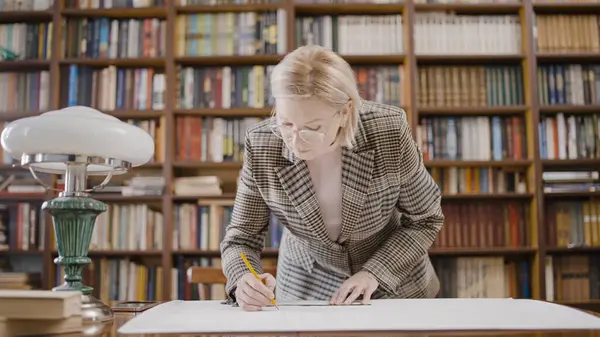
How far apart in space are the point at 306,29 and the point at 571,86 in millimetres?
1449

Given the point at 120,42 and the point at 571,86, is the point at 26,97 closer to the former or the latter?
the point at 120,42

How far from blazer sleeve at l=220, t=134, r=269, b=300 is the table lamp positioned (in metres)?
0.32

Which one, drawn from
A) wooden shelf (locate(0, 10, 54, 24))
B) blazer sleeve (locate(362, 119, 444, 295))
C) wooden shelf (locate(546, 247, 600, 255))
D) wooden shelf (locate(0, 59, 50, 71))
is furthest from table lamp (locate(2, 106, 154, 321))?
wooden shelf (locate(546, 247, 600, 255))

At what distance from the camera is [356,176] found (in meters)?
1.38

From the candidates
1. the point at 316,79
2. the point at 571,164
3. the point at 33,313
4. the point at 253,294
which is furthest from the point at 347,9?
the point at 33,313

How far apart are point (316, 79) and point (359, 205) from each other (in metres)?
0.34

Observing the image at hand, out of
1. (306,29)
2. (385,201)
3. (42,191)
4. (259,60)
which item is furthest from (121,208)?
(385,201)

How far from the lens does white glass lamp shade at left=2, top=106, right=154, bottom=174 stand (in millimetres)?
1024

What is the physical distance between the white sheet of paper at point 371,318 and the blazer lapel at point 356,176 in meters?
0.25

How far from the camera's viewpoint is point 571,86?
10.2ft

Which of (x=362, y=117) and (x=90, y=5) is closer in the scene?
(x=362, y=117)

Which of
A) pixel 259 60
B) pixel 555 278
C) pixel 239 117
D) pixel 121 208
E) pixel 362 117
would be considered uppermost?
pixel 259 60

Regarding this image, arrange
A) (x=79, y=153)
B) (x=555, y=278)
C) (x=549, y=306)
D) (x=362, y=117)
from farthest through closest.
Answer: (x=555, y=278) → (x=362, y=117) → (x=549, y=306) → (x=79, y=153)

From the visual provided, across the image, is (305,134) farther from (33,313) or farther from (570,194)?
(570,194)
